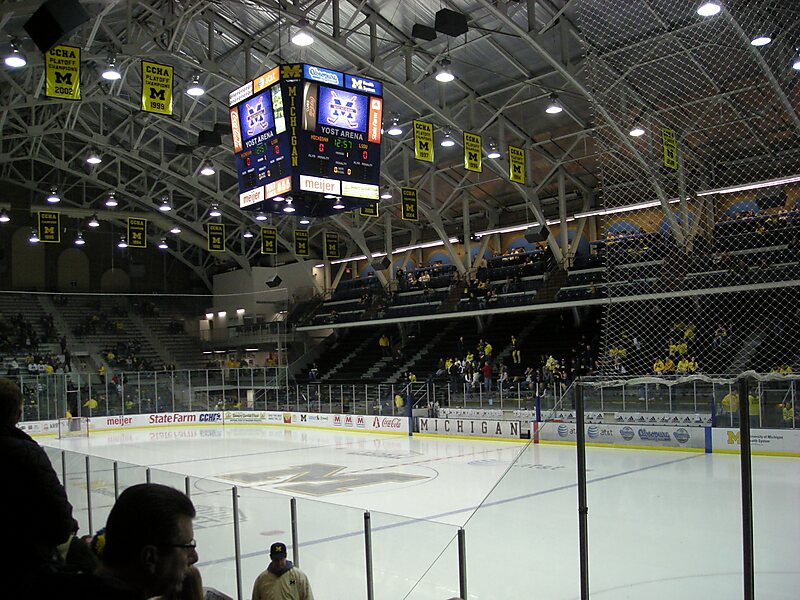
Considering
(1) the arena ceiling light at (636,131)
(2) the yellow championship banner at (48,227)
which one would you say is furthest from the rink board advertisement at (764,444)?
(2) the yellow championship banner at (48,227)

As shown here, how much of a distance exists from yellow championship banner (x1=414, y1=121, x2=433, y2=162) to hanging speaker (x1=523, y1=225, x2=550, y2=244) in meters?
8.10

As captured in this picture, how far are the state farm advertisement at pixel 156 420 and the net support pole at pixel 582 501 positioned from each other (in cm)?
2815

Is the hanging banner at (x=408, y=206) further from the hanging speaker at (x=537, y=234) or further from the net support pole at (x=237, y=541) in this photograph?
the net support pole at (x=237, y=541)

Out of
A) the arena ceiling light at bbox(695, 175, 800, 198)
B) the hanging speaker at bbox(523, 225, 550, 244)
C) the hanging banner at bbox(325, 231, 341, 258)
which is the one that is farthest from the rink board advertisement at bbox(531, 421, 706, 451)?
the hanging banner at bbox(325, 231, 341, 258)

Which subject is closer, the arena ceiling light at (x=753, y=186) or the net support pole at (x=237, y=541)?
the net support pole at (x=237, y=541)

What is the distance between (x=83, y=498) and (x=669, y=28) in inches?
396

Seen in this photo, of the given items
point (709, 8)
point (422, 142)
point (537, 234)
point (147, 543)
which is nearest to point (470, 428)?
point (537, 234)

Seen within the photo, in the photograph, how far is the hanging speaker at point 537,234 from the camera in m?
28.6

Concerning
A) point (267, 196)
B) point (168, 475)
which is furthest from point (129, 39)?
point (168, 475)

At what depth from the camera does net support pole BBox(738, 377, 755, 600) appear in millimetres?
4856

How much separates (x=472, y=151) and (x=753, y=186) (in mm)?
A: 11797

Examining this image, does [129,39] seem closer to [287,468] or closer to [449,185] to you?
[287,468]

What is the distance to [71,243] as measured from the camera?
1695 inches

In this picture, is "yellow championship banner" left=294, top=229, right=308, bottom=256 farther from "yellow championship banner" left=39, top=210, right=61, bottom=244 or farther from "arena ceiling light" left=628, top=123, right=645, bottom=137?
"arena ceiling light" left=628, top=123, right=645, bottom=137
